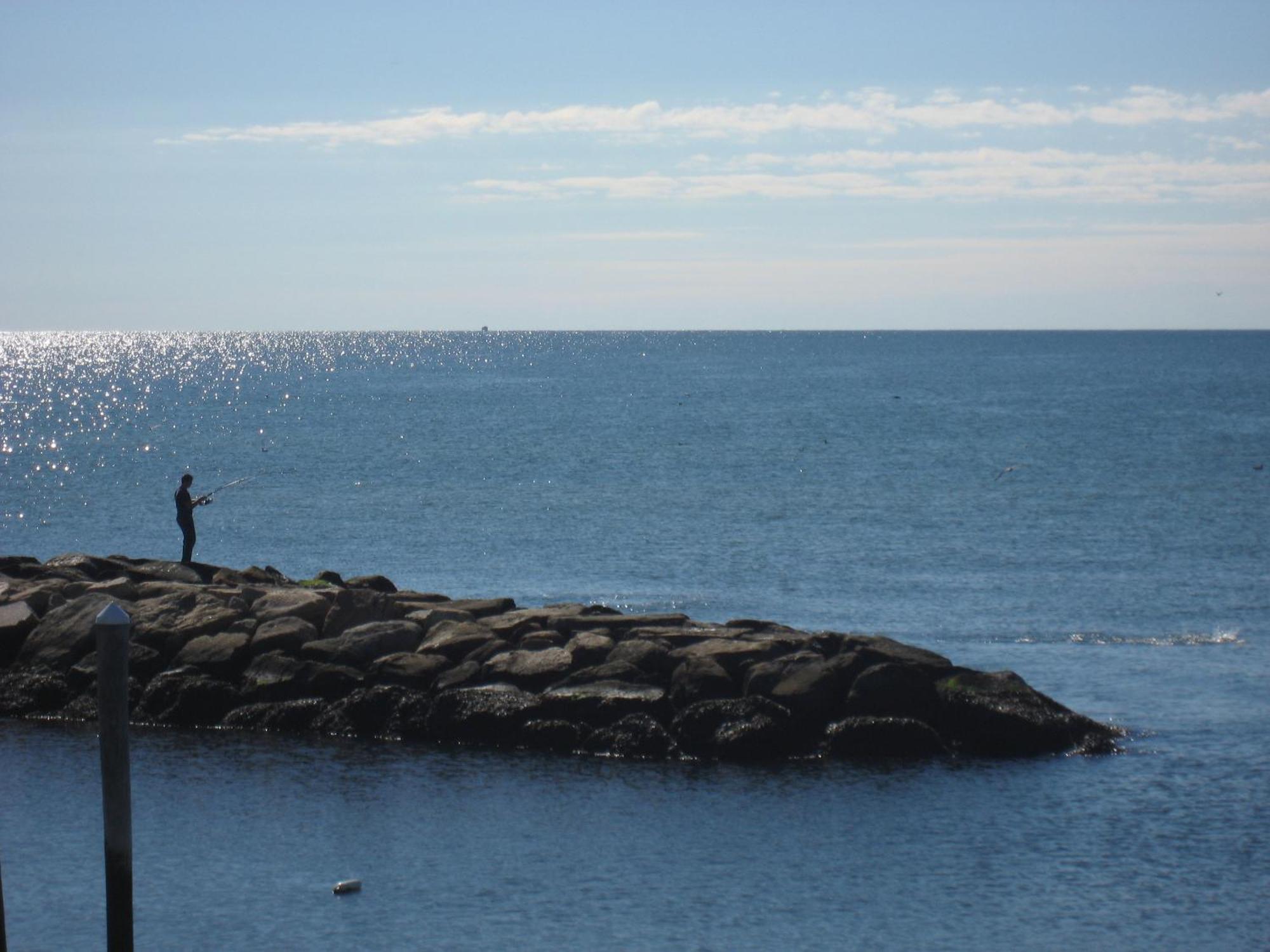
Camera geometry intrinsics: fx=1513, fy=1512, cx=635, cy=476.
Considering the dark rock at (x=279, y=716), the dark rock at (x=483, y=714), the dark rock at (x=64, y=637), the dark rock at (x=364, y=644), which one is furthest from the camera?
the dark rock at (x=64, y=637)

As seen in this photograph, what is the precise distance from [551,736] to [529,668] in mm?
1292

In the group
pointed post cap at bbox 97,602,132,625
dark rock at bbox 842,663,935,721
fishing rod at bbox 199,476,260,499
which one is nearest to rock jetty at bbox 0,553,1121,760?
dark rock at bbox 842,663,935,721

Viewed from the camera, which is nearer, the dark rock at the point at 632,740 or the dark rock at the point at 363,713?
the dark rock at the point at 632,740

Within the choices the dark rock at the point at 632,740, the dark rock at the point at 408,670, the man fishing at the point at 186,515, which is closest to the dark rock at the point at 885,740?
the dark rock at the point at 632,740

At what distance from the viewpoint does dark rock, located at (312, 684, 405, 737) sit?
19594 mm

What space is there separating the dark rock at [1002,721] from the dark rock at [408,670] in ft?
21.5

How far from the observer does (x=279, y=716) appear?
19.9m

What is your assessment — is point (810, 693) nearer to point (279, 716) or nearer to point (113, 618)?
point (279, 716)

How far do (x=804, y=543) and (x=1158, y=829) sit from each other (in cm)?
2415

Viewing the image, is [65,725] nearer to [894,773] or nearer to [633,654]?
[633,654]

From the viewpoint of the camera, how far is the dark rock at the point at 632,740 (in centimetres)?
1861

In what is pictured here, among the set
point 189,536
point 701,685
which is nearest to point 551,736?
point 701,685

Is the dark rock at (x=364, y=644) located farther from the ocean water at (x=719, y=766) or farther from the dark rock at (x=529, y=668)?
the ocean water at (x=719, y=766)

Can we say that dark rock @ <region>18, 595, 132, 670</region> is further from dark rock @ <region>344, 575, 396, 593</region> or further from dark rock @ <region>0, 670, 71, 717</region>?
dark rock @ <region>344, 575, 396, 593</region>
